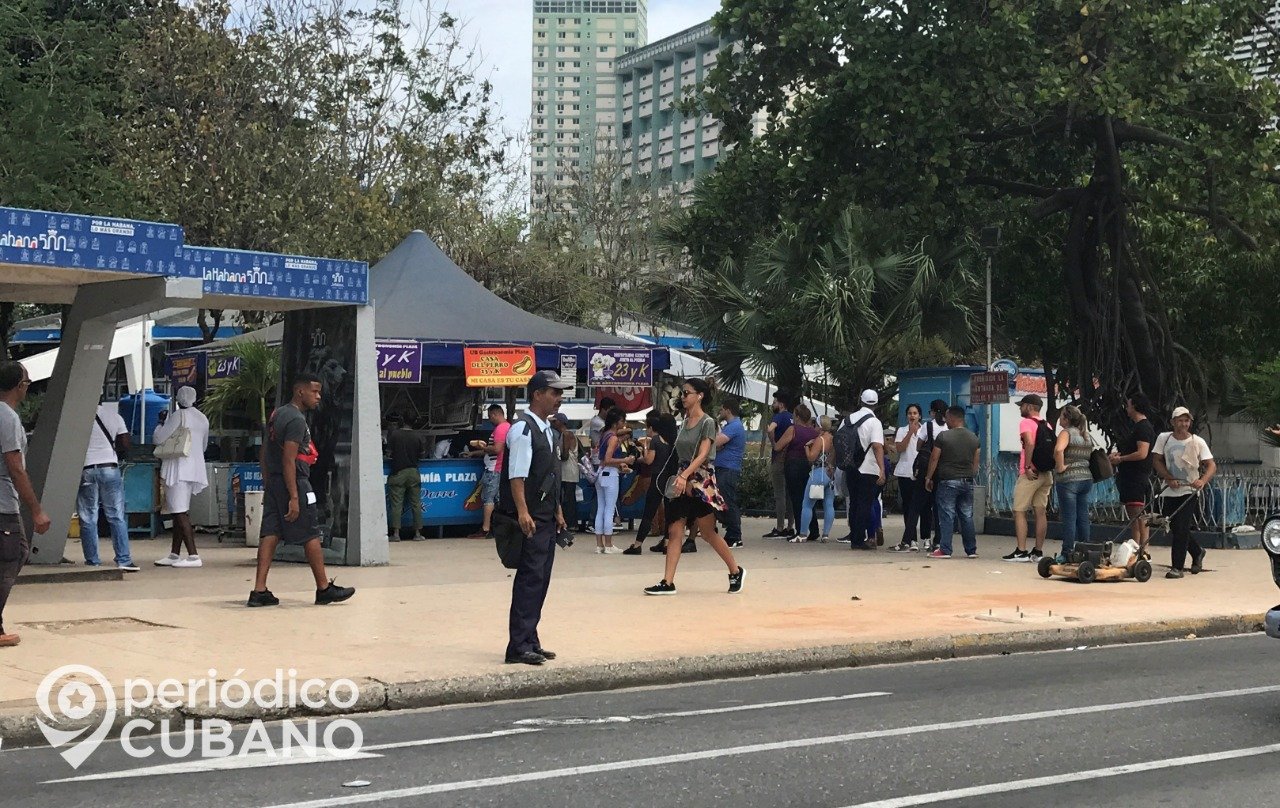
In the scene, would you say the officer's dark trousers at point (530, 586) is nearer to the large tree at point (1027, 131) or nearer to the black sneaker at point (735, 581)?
the black sneaker at point (735, 581)

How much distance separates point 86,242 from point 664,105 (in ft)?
497

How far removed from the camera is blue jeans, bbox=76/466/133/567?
1502cm

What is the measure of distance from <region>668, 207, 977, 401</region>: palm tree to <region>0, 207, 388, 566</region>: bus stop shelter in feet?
39.1

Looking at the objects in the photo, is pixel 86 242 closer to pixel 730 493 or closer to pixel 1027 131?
pixel 730 493

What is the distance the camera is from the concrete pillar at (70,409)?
14984 mm

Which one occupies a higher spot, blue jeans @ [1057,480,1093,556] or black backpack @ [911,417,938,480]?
black backpack @ [911,417,938,480]

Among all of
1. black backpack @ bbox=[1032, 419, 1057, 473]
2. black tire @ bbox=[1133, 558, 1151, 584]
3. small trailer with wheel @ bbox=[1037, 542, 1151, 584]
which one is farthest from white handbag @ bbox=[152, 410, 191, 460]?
black tire @ bbox=[1133, 558, 1151, 584]

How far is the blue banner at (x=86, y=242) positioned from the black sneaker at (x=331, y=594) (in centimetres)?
340

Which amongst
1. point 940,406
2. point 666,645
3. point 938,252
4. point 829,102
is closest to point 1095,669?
point 666,645

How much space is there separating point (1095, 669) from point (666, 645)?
9.45 feet

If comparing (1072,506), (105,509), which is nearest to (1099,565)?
(1072,506)

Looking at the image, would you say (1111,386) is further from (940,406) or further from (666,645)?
(666,645)

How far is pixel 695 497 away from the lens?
1338cm

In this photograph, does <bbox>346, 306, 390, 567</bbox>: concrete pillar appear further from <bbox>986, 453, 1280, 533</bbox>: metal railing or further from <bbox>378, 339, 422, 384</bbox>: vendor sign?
<bbox>986, 453, 1280, 533</bbox>: metal railing
